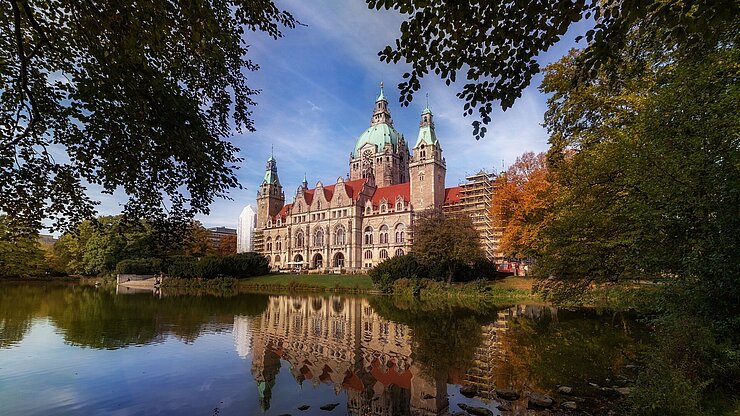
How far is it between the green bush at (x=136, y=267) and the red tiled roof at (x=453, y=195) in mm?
41384

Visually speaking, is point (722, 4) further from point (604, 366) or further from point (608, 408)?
point (604, 366)

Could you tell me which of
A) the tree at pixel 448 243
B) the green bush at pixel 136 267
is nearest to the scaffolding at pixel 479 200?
the tree at pixel 448 243

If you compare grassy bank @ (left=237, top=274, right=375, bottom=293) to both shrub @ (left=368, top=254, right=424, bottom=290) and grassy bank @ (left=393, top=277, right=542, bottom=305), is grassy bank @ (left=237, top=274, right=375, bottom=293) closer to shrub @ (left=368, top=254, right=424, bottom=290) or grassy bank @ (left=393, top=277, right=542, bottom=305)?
shrub @ (left=368, top=254, right=424, bottom=290)

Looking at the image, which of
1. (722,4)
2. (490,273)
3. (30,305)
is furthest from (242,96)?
(490,273)

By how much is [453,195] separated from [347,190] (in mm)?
17321

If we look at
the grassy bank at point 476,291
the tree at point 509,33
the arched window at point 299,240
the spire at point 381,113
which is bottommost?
the grassy bank at point 476,291

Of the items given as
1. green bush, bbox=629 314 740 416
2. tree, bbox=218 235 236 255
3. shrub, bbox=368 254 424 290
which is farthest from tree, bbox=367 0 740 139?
tree, bbox=218 235 236 255

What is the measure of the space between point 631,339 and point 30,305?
112 ft

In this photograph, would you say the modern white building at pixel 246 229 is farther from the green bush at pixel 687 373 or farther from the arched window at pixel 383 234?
the green bush at pixel 687 373

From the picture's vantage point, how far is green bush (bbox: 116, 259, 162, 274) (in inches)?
2072

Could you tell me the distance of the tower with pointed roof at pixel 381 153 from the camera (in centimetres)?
7306

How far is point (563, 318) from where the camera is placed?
830 inches

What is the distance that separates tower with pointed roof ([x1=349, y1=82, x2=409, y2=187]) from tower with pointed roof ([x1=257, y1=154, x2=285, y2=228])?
15495 mm

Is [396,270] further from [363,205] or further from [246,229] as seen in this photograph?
[246,229]
